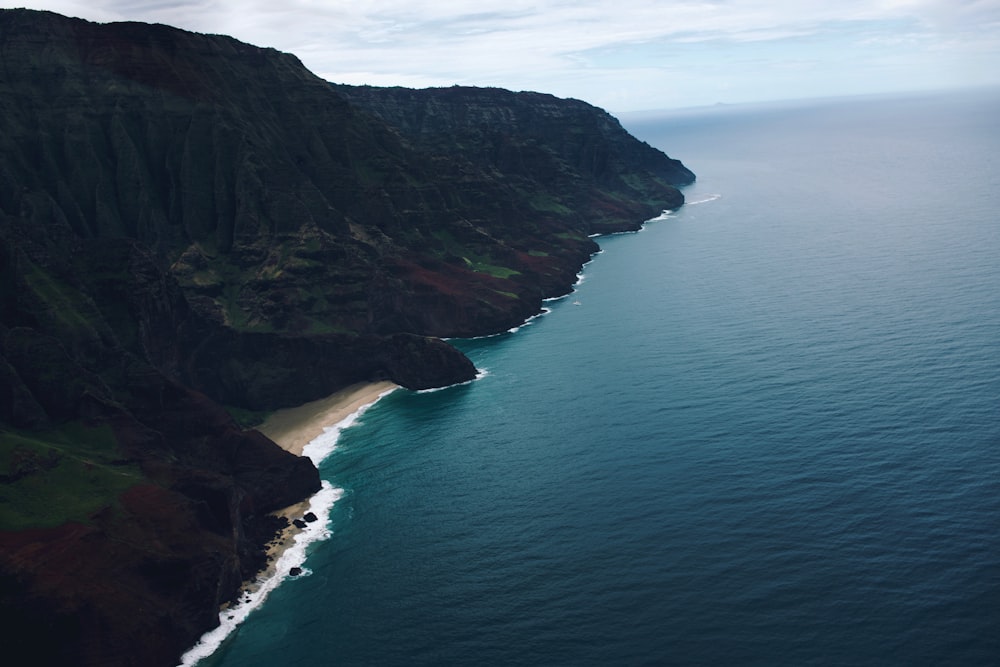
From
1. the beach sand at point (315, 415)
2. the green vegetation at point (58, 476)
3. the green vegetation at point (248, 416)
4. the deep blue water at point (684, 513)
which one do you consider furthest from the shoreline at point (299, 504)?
the green vegetation at point (58, 476)

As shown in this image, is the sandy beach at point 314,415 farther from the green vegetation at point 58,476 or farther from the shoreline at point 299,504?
the green vegetation at point 58,476

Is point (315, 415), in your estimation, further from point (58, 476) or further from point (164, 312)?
point (58, 476)

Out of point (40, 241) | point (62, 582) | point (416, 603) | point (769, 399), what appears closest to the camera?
point (62, 582)

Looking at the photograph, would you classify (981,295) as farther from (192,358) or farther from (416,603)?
(192,358)

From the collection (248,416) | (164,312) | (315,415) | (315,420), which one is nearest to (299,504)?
(315,420)

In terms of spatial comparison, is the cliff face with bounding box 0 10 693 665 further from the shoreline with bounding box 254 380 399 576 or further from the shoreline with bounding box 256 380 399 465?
the shoreline with bounding box 256 380 399 465

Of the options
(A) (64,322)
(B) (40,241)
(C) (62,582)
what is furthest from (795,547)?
(B) (40,241)

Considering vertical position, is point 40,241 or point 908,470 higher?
point 40,241
